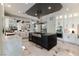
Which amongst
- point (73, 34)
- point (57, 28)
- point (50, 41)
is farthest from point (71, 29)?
point (50, 41)

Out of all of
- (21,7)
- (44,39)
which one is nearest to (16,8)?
(21,7)

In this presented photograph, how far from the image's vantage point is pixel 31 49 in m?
1.96

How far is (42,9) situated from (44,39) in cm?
59

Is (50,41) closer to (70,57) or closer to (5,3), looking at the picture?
(70,57)

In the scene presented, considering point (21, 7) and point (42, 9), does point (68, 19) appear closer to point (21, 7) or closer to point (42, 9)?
point (42, 9)

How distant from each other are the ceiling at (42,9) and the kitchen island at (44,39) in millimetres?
394

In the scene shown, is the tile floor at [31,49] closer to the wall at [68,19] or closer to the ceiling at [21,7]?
the wall at [68,19]

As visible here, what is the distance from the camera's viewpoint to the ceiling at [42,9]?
195 centimetres


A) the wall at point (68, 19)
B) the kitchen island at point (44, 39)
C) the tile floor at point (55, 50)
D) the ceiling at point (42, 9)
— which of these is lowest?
the tile floor at point (55, 50)

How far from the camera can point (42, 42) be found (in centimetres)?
200

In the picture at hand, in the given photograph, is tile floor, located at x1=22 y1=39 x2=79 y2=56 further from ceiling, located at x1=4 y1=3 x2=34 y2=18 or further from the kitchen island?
ceiling, located at x1=4 y1=3 x2=34 y2=18

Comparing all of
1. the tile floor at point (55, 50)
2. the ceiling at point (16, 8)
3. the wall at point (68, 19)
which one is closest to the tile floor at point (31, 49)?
the tile floor at point (55, 50)

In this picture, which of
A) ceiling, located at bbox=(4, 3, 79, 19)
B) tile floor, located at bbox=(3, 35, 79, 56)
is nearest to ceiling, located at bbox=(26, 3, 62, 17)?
ceiling, located at bbox=(4, 3, 79, 19)

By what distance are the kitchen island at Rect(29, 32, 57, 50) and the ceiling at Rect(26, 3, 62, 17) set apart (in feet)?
1.29
